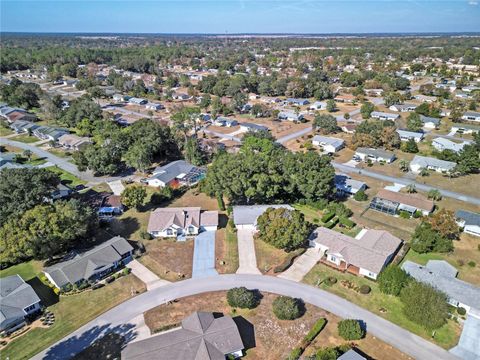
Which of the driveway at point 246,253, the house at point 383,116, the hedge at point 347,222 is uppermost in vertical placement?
the house at point 383,116

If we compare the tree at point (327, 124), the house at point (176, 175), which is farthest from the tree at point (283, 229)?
the tree at point (327, 124)

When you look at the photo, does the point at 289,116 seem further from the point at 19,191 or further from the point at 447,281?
the point at 19,191

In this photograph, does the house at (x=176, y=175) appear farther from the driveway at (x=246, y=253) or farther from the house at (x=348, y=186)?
the house at (x=348, y=186)

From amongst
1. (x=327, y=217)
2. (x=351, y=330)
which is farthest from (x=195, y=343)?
(x=327, y=217)

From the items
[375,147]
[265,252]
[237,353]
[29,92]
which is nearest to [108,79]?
[29,92]

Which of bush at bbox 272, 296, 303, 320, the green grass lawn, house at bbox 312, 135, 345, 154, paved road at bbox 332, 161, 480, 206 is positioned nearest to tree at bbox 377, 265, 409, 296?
the green grass lawn

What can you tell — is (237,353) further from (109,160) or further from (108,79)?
(108,79)

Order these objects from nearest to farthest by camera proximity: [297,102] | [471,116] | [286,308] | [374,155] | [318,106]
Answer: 1. [286,308]
2. [374,155]
3. [471,116]
4. [318,106]
5. [297,102]
